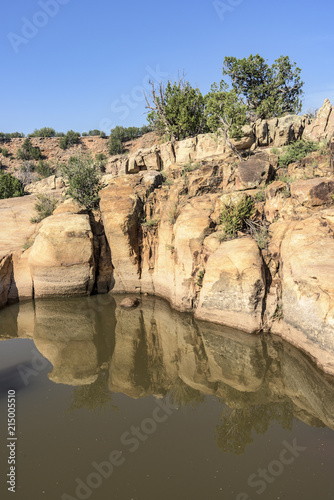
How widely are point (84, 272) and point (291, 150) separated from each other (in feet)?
33.0

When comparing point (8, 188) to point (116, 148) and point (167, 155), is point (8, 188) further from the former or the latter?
point (116, 148)

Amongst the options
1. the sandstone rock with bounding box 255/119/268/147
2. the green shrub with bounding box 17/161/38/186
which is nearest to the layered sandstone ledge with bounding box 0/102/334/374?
the sandstone rock with bounding box 255/119/268/147

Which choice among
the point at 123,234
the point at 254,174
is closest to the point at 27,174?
the point at 123,234

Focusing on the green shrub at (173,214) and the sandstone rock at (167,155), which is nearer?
the green shrub at (173,214)

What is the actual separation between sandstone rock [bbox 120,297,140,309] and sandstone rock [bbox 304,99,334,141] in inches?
443

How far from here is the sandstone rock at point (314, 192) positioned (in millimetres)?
9188

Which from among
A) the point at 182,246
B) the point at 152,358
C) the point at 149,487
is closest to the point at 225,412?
the point at 149,487

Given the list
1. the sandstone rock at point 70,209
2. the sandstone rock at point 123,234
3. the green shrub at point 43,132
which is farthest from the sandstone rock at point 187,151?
the green shrub at point 43,132

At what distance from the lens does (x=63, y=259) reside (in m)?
11.7

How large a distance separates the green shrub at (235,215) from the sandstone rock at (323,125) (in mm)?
6151

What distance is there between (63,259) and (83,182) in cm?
433

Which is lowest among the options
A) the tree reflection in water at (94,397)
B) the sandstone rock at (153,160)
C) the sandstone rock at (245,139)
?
the tree reflection in water at (94,397)

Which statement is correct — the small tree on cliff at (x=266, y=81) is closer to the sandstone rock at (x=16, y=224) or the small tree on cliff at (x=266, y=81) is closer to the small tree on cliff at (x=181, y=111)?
the small tree on cliff at (x=181, y=111)

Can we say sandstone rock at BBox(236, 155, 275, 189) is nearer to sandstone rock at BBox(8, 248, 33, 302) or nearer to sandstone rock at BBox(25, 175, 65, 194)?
sandstone rock at BBox(8, 248, 33, 302)
